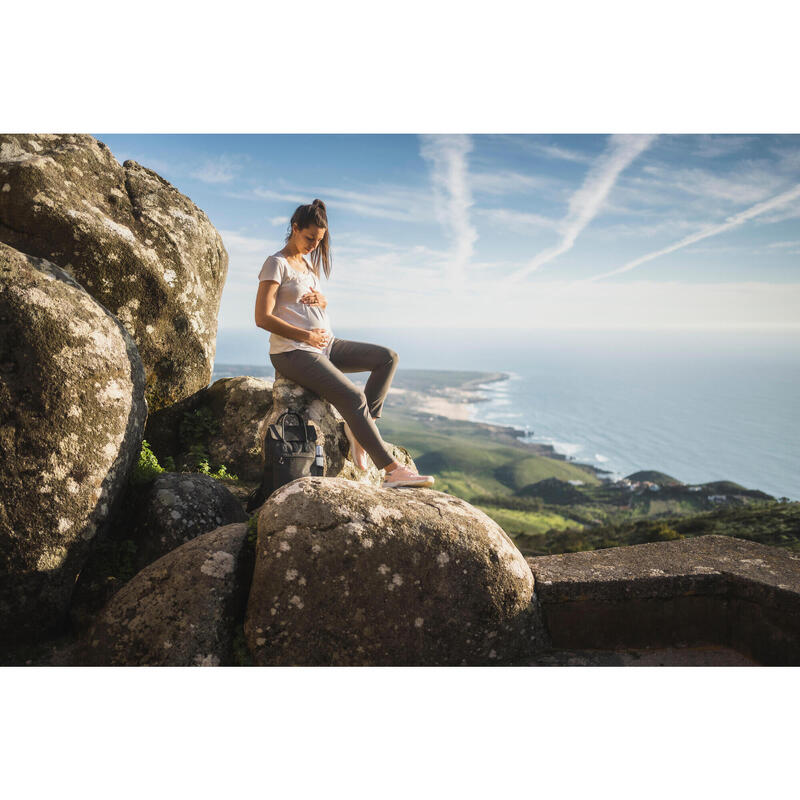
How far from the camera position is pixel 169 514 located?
462 cm

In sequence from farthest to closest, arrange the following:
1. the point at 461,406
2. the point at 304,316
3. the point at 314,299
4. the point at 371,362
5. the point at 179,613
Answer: the point at 461,406 < the point at 371,362 < the point at 314,299 < the point at 304,316 < the point at 179,613

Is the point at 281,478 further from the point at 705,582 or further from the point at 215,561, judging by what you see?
the point at 705,582

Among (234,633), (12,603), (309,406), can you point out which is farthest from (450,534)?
(12,603)

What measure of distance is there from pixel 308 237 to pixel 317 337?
104cm

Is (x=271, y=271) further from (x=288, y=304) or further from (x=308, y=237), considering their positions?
(x=308, y=237)

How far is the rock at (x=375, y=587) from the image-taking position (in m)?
3.46

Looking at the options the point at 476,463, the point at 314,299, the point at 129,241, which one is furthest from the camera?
the point at 476,463

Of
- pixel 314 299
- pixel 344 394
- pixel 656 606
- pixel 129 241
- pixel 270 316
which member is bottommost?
pixel 656 606

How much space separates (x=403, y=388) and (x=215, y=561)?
120 m

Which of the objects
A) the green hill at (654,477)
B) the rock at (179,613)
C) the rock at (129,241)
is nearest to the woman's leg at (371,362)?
the rock at (129,241)

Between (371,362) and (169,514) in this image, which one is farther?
(371,362)

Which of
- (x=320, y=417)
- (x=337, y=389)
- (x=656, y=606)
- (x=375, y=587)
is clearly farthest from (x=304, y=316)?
(x=656, y=606)

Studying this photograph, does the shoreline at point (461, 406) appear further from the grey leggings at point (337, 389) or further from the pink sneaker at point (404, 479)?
the pink sneaker at point (404, 479)

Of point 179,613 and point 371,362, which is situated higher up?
point 371,362
